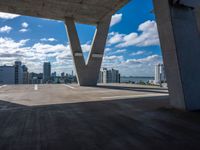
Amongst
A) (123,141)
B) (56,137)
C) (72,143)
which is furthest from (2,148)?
(123,141)

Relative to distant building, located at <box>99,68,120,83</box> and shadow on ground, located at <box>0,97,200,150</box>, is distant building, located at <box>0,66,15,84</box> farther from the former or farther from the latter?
shadow on ground, located at <box>0,97,200,150</box>

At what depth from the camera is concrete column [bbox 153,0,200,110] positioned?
4.73 m

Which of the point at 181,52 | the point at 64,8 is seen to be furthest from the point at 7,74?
the point at 181,52

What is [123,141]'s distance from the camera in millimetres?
2529

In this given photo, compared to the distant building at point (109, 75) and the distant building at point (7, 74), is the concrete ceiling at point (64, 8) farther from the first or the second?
the distant building at point (7, 74)

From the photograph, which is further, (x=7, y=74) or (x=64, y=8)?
(x=7, y=74)

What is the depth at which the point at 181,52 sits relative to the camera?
4.77m

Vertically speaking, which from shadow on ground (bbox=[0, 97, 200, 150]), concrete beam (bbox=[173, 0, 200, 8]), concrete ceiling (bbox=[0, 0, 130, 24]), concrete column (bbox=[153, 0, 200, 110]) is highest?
concrete ceiling (bbox=[0, 0, 130, 24])

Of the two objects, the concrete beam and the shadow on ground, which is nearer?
the shadow on ground

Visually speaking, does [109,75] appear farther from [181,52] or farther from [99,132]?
[99,132]

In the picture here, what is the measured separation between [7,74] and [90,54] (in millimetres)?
84662

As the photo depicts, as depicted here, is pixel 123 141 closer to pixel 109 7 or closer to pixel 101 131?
pixel 101 131

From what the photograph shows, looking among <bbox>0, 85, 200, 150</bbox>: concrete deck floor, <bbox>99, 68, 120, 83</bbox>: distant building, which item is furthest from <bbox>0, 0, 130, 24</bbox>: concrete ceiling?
<bbox>99, 68, 120, 83</bbox>: distant building

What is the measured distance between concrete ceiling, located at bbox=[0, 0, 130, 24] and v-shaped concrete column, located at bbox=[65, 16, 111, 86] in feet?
3.15
